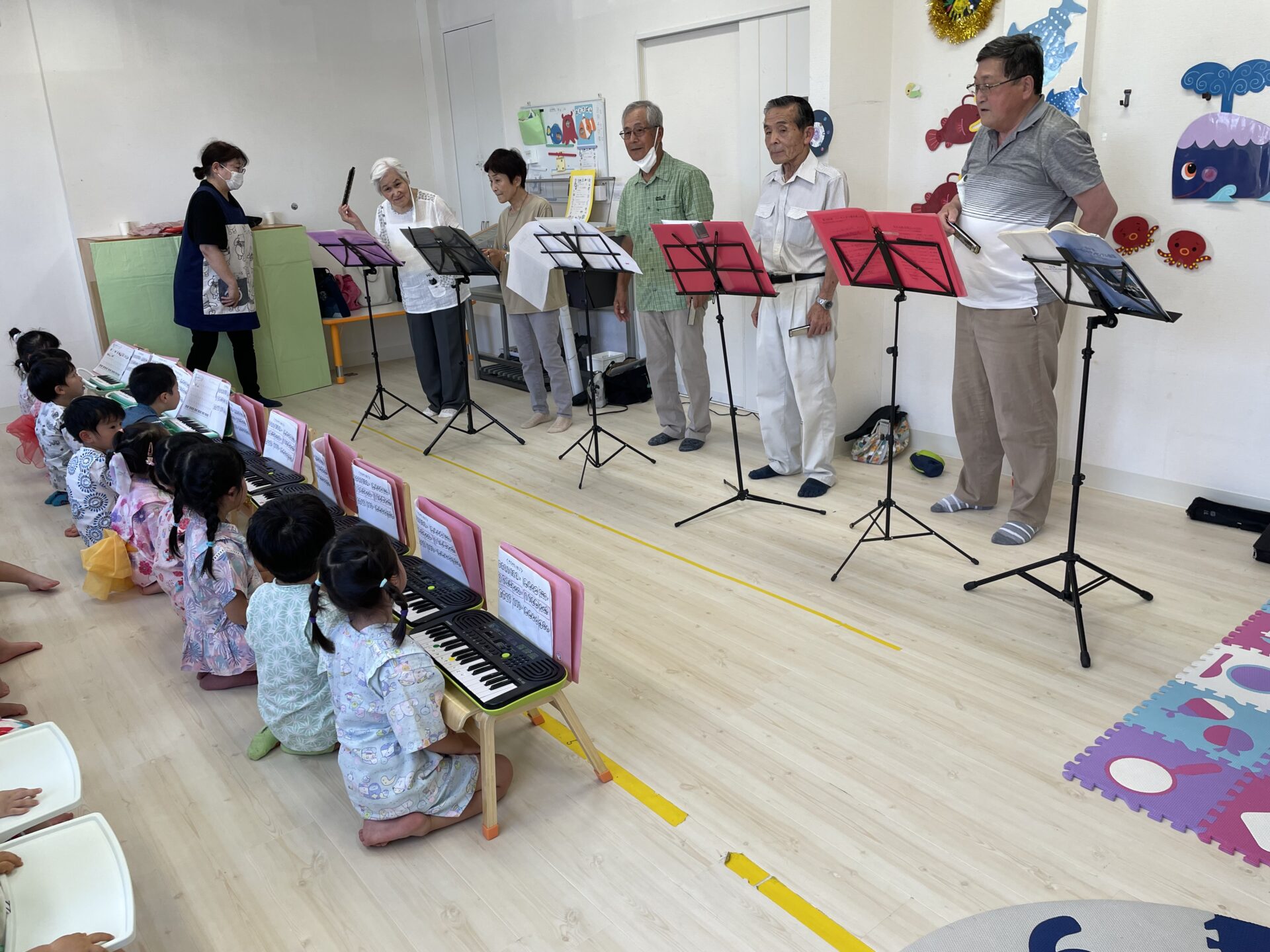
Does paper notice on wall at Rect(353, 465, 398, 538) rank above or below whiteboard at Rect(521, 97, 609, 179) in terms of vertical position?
below

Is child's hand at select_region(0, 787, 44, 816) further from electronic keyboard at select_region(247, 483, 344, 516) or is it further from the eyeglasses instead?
the eyeglasses

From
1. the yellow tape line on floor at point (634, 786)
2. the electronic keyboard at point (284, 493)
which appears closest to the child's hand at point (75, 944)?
the yellow tape line on floor at point (634, 786)

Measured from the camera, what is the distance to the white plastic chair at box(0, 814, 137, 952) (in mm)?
1745

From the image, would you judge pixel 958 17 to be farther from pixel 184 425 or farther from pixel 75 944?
pixel 75 944

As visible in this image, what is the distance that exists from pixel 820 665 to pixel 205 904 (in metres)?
1.94

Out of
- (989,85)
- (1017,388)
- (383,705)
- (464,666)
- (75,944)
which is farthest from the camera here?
(1017,388)

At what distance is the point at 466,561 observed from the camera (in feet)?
9.59

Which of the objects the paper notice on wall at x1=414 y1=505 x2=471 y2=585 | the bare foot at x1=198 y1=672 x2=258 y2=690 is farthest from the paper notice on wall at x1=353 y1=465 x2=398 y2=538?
the bare foot at x1=198 y1=672 x2=258 y2=690

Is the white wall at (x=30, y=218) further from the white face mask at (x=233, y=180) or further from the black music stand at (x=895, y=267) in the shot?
the black music stand at (x=895, y=267)

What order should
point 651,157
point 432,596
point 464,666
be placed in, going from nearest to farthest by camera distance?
point 464,666, point 432,596, point 651,157

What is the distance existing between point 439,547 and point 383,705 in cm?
81

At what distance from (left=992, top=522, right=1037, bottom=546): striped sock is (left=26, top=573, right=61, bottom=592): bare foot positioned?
408cm

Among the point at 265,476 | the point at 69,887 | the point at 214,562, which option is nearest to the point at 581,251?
the point at 265,476

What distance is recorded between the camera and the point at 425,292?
6.03 meters
